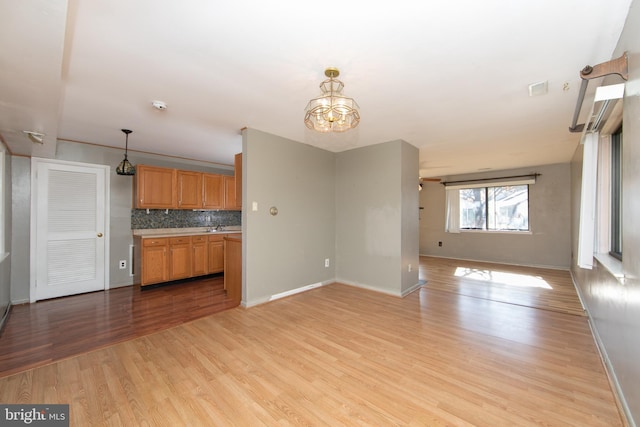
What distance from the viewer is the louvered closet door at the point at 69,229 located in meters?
3.75

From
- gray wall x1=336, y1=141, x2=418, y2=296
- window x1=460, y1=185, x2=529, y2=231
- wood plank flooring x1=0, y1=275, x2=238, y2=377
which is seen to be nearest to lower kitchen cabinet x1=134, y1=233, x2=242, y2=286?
wood plank flooring x1=0, y1=275, x2=238, y2=377

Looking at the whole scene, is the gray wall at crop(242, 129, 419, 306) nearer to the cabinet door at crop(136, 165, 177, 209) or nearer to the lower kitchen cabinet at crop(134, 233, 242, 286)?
the lower kitchen cabinet at crop(134, 233, 242, 286)

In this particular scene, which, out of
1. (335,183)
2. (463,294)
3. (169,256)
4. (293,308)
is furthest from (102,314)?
(463,294)

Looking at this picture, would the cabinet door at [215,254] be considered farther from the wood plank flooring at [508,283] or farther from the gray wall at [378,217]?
the wood plank flooring at [508,283]

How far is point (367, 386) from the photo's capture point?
184 centimetres

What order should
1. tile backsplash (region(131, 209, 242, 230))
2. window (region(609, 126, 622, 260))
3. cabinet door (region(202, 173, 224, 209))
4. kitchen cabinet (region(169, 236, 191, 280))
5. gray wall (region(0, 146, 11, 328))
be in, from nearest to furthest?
window (region(609, 126, 622, 260))
gray wall (region(0, 146, 11, 328))
kitchen cabinet (region(169, 236, 191, 280))
tile backsplash (region(131, 209, 242, 230))
cabinet door (region(202, 173, 224, 209))

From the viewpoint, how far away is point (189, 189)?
502cm

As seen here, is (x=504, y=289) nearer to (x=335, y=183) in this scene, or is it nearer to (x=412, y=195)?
(x=412, y=195)

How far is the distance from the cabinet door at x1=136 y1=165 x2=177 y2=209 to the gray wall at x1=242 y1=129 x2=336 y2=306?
223 cm

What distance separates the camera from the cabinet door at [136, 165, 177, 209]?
175 inches

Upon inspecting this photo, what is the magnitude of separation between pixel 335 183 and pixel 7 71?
379 centimetres

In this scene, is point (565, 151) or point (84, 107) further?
point (565, 151)

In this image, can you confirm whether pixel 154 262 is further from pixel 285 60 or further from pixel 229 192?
pixel 285 60

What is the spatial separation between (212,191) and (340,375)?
4486mm
